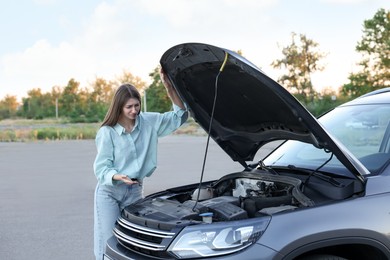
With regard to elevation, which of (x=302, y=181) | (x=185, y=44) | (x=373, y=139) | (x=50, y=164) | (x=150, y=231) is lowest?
(x=50, y=164)

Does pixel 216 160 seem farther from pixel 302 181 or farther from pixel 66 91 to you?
pixel 66 91

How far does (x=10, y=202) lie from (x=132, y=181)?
5822mm

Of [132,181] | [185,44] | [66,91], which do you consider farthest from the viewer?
[66,91]

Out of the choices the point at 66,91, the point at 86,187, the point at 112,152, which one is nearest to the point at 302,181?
the point at 112,152

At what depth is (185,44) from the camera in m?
3.80

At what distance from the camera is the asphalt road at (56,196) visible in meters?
6.11

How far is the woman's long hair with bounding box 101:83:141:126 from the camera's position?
4.31 m

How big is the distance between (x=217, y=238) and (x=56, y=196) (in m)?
7.22

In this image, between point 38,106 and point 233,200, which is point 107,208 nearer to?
point 233,200

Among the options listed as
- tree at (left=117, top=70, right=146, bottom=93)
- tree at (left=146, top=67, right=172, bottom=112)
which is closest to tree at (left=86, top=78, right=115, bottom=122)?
tree at (left=117, top=70, right=146, bottom=93)

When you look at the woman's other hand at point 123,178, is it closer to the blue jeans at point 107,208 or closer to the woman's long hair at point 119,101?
the blue jeans at point 107,208

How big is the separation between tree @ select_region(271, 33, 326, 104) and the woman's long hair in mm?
43050

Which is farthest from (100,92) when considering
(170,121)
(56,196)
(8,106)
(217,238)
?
(217,238)

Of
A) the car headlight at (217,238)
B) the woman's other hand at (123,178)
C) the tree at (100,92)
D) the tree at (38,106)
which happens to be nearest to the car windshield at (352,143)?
the car headlight at (217,238)
